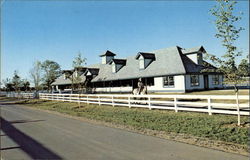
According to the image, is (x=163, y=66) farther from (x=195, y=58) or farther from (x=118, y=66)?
(x=118, y=66)

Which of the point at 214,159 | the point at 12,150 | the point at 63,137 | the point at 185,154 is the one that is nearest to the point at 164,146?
the point at 185,154

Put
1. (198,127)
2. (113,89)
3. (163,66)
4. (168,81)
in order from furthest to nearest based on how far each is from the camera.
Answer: (113,89)
(163,66)
(168,81)
(198,127)

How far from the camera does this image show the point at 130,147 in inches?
255

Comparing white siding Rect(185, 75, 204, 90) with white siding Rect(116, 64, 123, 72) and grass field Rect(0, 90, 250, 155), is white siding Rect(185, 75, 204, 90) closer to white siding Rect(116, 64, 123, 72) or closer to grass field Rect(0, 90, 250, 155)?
white siding Rect(116, 64, 123, 72)

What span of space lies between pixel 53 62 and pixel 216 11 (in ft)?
265

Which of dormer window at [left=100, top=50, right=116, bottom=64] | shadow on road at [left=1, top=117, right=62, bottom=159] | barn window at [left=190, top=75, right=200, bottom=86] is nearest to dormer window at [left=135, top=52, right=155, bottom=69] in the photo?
barn window at [left=190, top=75, right=200, bottom=86]

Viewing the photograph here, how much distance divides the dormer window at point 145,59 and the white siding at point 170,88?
3.23 m

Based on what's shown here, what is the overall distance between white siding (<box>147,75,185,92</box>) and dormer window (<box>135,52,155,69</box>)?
127 inches

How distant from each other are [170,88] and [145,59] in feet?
20.8

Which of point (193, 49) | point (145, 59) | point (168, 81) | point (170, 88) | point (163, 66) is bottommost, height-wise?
point (170, 88)

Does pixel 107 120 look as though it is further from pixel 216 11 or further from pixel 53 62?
pixel 53 62

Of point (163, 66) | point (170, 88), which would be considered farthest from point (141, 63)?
point (170, 88)

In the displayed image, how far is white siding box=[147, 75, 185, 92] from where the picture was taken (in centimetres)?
2642

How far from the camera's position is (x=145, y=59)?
31.6m
